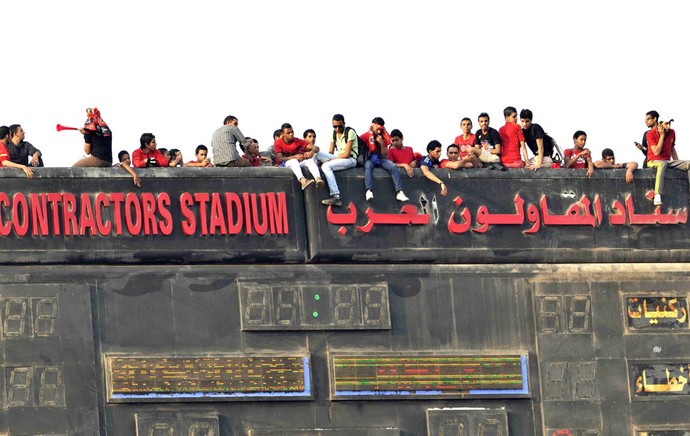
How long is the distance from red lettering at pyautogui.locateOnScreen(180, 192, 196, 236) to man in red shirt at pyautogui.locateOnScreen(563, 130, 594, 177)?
30.4 ft

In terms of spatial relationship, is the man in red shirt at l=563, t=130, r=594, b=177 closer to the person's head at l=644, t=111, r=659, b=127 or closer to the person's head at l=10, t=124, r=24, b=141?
the person's head at l=644, t=111, r=659, b=127

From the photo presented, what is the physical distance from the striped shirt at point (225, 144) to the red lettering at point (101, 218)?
3.01m

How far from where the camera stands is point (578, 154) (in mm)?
45531

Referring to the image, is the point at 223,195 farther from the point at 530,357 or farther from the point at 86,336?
the point at 530,357

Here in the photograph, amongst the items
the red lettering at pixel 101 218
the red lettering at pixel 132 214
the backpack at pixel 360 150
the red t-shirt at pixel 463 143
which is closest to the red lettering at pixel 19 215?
the red lettering at pixel 101 218

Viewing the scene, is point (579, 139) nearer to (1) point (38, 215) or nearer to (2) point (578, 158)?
(2) point (578, 158)

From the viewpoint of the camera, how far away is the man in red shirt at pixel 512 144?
→ 147ft

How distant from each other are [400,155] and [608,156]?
5.65 meters

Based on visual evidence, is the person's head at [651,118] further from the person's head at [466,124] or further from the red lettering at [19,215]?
the red lettering at [19,215]

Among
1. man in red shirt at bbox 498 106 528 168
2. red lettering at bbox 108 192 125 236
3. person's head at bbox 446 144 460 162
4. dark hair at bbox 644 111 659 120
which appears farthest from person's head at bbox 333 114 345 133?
→ dark hair at bbox 644 111 659 120

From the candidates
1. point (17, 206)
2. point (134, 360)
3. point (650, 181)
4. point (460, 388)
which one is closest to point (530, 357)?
point (460, 388)

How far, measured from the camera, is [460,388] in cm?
4231

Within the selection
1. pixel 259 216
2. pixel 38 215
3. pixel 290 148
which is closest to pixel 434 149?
pixel 290 148

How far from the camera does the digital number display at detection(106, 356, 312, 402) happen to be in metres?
40.6
